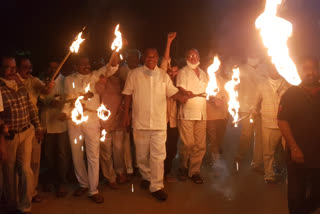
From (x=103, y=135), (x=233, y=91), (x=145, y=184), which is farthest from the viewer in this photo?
(x=233, y=91)

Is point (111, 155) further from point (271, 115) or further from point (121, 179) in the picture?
point (271, 115)

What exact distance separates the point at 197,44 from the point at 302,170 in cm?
1166

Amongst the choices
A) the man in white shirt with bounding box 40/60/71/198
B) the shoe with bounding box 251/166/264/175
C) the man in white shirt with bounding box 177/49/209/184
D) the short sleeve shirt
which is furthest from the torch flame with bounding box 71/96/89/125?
the shoe with bounding box 251/166/264/175

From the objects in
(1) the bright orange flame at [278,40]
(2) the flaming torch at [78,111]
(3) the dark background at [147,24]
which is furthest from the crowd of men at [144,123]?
(3) the dark background at [147,24]

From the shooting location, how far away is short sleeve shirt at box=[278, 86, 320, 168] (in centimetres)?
356

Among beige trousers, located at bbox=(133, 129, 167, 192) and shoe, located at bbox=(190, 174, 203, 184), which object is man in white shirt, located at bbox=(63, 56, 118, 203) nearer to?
beige trousers, located at bbox=(133, 129, 167, 192)

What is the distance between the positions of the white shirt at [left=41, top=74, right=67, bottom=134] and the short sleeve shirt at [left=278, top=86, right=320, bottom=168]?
3.58 meters

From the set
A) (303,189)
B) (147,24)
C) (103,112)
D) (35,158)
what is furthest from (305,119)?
(147,24)

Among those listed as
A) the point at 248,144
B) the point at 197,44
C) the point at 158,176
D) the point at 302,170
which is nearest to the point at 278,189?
the point at 248,144

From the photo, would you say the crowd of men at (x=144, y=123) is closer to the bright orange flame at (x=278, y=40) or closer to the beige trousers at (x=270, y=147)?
the beige trousers at (x=270, y=147)

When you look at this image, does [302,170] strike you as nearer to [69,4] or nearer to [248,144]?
[248,144]

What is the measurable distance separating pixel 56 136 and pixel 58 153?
30 centimetres

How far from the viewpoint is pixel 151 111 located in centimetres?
507

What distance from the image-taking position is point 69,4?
1066cm
